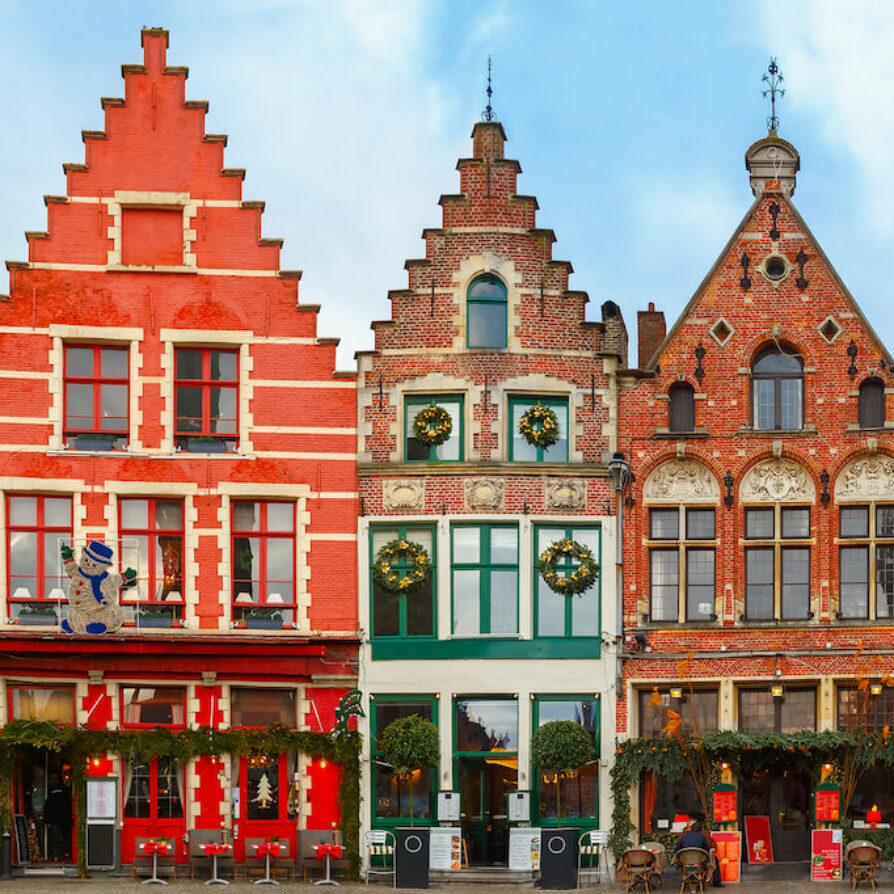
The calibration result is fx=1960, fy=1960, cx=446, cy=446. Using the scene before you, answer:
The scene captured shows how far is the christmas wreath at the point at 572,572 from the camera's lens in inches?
1266

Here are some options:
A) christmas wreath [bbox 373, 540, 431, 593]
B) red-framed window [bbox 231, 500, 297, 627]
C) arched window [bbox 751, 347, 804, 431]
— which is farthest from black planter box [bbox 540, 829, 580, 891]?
arched window [bbox 751, 347, 804, 431]

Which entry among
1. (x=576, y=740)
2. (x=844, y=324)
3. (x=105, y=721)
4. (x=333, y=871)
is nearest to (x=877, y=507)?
(x=844, y=324)

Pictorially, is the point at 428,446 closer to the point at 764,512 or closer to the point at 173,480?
the point at 173,480

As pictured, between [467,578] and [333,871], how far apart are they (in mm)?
5200

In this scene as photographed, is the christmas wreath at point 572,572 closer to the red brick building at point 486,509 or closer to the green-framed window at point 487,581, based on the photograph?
the red brick building at point 486,509

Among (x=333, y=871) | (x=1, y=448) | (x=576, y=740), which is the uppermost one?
(x=1, y=448)

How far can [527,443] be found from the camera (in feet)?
107

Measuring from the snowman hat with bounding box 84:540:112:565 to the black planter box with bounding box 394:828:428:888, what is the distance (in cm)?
649

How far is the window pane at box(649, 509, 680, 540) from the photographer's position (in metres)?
32.7

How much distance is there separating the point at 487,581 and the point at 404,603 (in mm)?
1415

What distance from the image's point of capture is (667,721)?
32312mm

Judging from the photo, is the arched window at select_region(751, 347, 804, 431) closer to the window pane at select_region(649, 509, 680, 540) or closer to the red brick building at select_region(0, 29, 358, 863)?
the window pane at select_region(649, 509, 680, 540)

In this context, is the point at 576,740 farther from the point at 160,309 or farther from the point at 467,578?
the point at 160,309

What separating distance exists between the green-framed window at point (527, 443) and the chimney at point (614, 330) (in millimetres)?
2959
